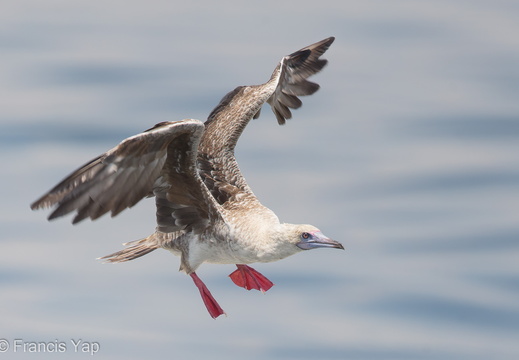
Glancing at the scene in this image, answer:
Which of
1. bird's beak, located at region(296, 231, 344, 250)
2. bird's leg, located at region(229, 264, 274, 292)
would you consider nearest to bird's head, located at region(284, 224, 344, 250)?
bird's beak, located at region(296, 231, 344, 250)

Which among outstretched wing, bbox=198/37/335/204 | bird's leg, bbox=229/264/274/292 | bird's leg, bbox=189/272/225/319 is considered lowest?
bird's leg, bbox=189/272/225/319

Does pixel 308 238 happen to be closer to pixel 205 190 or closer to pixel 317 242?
pixel 317 242

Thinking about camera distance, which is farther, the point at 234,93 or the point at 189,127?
the point at 234,93

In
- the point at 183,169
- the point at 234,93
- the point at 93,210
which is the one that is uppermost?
the point at 234,93

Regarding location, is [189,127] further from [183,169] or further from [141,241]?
[141,241]

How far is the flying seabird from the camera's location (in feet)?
42.1

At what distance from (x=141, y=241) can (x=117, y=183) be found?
2803 millimetres

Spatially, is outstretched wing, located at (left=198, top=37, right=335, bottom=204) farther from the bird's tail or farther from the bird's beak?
the bird's beak

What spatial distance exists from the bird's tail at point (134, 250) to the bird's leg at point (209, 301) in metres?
0.69

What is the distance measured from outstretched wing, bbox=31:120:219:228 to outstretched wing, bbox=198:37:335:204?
1.91 m

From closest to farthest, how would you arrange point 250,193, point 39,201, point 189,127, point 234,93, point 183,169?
point 39,201 → point 189,127 → point 183,169 → point 250,193 → point 234,93

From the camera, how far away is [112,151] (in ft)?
42.2

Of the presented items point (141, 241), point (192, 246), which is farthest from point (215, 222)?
point (141, 241)

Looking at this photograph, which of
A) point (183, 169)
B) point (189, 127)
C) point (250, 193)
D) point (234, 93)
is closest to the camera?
point (189, 127)
